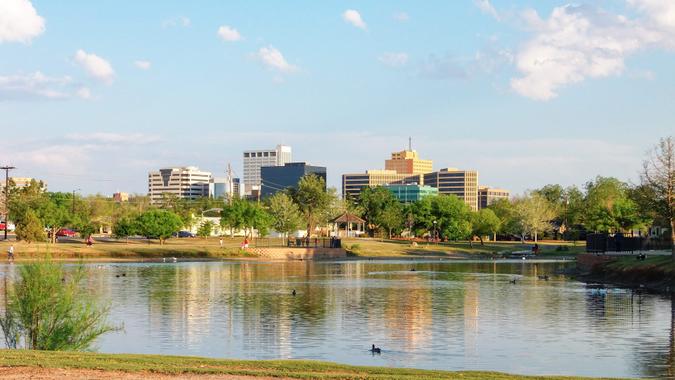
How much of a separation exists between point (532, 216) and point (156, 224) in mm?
76212

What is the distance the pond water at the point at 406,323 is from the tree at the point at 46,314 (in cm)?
539

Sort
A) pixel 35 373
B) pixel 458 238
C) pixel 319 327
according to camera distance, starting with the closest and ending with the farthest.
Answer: pixel 35 373 → pixel 319 327 → pixel 458 238

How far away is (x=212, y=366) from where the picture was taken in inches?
941

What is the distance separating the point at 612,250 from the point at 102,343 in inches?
2711

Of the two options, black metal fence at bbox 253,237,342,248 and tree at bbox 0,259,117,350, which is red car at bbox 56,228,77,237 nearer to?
black metal fence at bbox 253,237,342,248

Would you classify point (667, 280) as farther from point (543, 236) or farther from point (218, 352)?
point (543, 236)

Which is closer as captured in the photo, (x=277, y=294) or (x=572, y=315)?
(x=572, y=315)

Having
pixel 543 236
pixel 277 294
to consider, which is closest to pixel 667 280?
pixel 277 294

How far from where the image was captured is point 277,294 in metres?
60.4

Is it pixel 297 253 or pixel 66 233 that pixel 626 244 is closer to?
pixel 297 253

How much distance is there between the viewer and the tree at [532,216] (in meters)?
172

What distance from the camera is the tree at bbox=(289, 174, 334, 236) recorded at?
174 meters

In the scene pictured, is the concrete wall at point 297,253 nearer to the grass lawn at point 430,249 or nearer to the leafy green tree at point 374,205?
the grass lawn at point 430,249

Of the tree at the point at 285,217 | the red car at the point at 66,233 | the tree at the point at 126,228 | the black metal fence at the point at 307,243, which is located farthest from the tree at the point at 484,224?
the red car at the point at 66,233
